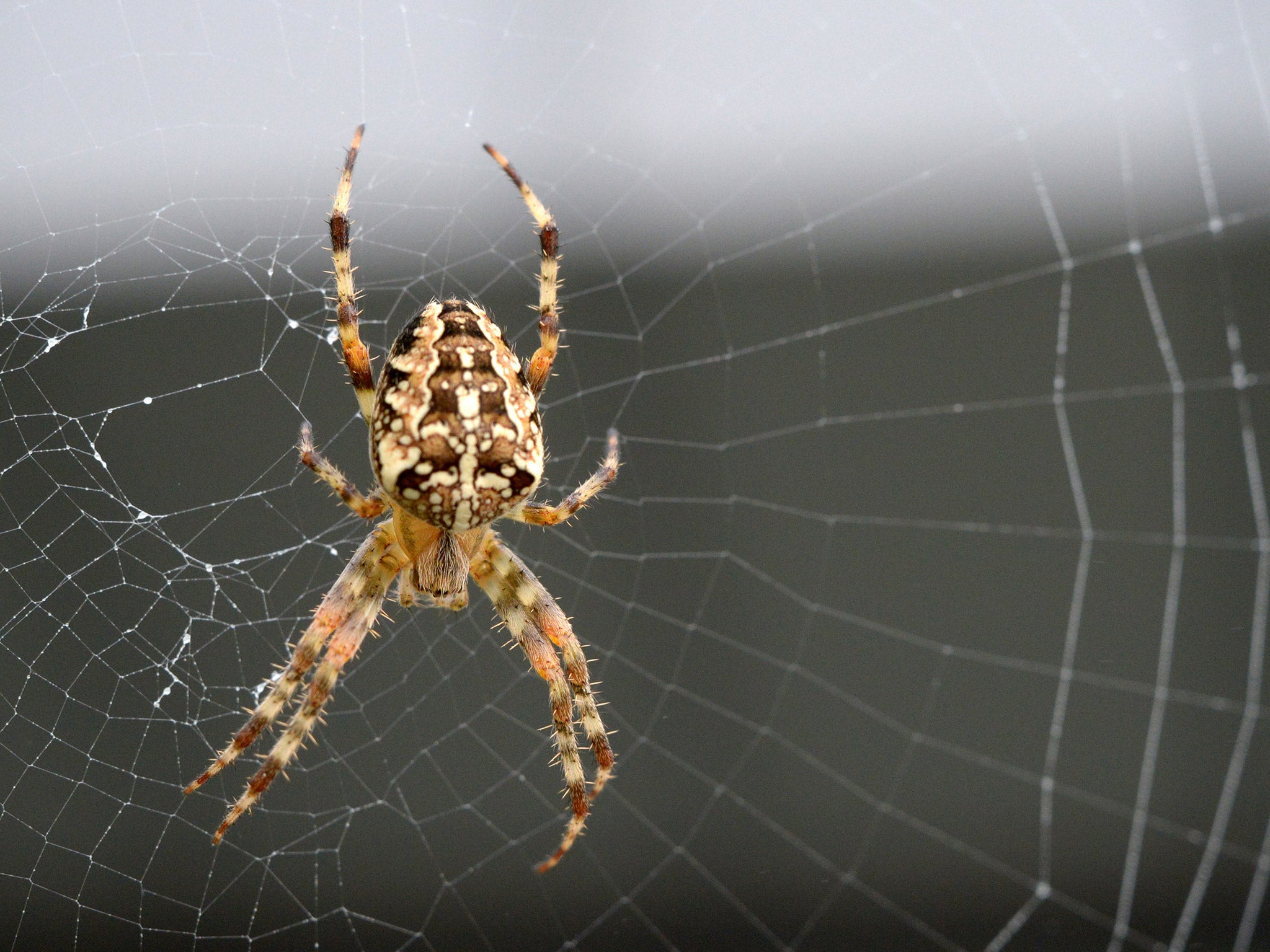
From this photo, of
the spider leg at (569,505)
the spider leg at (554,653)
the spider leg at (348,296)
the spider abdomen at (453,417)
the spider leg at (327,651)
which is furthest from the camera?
the spider leg at (554,653)

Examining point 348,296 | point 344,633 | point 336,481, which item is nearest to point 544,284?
point 348,296

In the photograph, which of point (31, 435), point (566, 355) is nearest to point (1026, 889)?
point (566, 355)

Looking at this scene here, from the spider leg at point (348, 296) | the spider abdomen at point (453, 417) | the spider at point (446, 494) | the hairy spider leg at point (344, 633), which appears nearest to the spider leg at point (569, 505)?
the spider at point (446, 494)

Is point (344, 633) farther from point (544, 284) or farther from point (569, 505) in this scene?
A: point (544, 284)

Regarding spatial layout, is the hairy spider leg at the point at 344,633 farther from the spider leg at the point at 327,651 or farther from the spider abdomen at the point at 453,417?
the spider abdomen at the point at 453,417

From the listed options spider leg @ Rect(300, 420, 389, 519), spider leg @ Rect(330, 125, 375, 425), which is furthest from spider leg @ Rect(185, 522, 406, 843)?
spider leg @ Rect(330, 125, 375, 425)

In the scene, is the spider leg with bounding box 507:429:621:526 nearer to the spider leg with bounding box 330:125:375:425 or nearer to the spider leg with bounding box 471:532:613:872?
the spider leg with bounding box 471:532:613:872

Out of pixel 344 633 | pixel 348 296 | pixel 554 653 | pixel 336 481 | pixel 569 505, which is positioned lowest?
pixel 554 653
